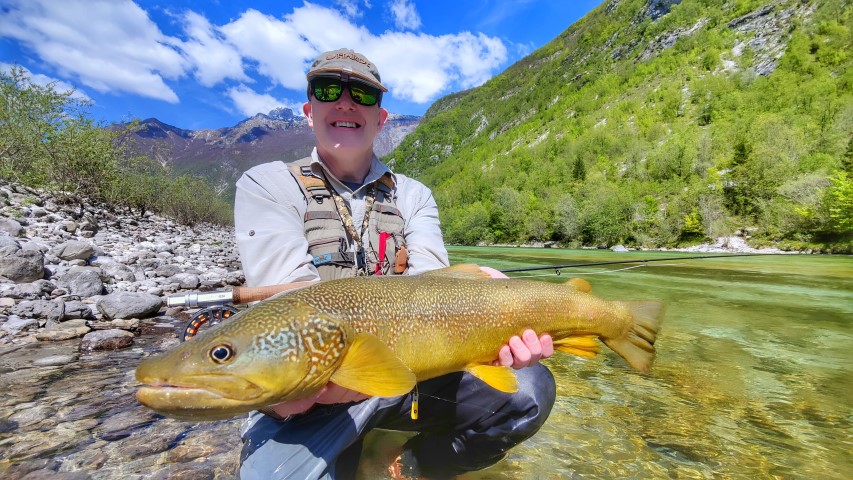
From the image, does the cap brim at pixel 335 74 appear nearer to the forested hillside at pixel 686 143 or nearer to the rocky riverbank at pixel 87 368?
the rocky riverbank at pixel 87 368

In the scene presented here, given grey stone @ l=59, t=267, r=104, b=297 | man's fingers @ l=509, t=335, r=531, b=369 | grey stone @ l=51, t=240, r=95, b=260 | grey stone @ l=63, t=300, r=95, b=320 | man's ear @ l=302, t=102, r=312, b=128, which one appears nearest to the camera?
man's fingers @ l=509, t=335, r=531, b=369

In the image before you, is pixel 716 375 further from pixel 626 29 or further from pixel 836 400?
pixel 626 29

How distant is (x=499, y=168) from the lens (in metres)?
98.8

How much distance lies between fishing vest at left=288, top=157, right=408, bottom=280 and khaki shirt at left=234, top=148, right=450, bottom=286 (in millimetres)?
70

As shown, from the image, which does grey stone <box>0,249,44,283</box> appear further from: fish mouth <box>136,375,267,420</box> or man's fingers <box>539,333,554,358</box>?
man's fingers <box>539,333,554,358</box>

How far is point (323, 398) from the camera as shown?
2100mm

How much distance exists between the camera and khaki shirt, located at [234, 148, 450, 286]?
9.17 ft

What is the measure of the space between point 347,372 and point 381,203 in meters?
1.87

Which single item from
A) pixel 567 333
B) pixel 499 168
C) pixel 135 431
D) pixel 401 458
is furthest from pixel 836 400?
pixel 499 168

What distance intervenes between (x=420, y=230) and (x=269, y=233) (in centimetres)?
130

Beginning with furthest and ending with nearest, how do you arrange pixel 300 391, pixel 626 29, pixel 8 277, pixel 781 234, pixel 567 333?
pixel 626 29 → pixel 781 234 → pixel 8 277 → pixel 567 333 → pixel 300 391

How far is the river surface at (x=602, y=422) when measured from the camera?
10.8 ft

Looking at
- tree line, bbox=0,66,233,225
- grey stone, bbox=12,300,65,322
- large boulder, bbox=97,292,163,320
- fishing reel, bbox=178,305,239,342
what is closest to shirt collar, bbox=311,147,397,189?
fishing reel, bbox=178,305,239,342

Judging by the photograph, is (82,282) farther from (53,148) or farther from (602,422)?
(53,148)
